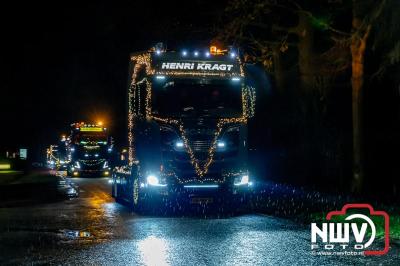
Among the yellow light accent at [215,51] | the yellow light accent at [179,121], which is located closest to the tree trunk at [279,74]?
the yellow light accent at [215,51]

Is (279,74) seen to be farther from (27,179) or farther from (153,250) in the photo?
(153,250)

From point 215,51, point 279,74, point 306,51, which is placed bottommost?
point 215,51

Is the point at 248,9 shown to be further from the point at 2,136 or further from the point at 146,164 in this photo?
the point at 2,136

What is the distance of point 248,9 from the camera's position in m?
21.6

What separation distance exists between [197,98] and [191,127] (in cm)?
77

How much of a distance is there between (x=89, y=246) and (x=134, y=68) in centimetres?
761

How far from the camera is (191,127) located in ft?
54.0

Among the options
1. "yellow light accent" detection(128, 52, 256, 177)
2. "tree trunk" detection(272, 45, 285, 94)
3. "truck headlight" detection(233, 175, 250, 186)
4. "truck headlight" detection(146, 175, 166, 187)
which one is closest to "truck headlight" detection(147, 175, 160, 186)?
"truck headlight" detection(146, 175, 166, 187)

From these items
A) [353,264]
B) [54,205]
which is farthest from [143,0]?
→ [353,264]

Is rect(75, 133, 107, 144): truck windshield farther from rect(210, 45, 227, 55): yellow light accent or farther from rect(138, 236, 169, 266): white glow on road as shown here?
rect(138, 236, 169, 266): white glow on road

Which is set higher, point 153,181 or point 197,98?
point 197,98

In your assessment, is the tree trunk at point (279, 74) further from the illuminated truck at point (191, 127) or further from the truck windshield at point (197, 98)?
the truck windshield at point (197, 98)

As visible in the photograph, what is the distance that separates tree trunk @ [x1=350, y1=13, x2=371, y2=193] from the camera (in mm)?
19989
